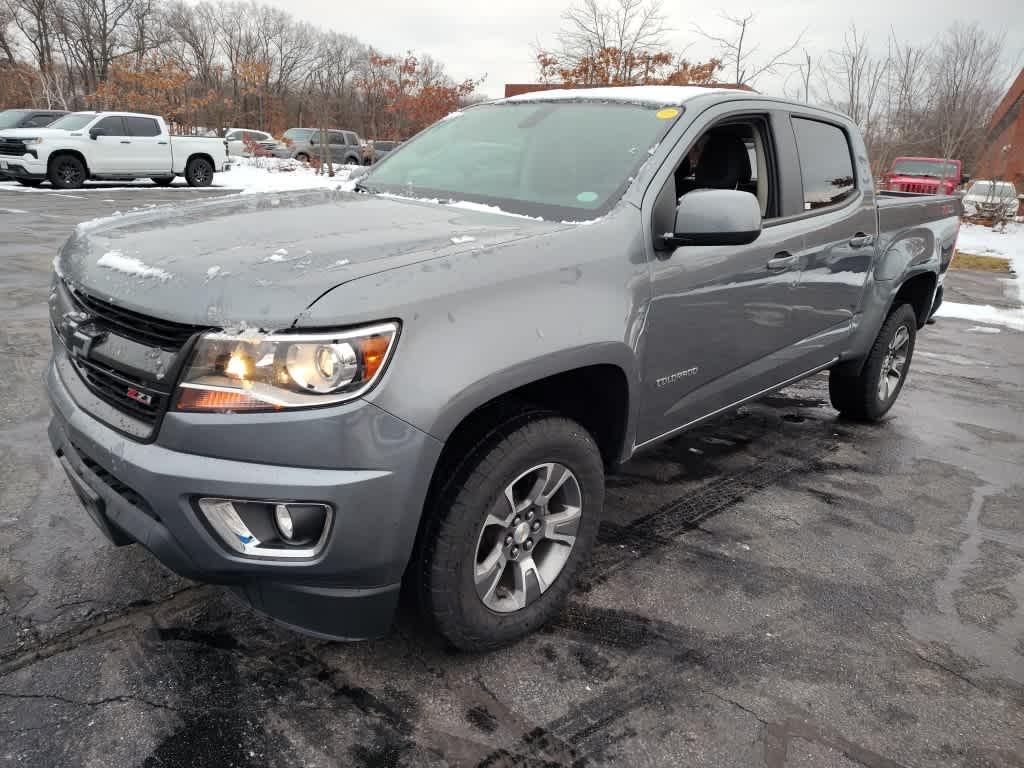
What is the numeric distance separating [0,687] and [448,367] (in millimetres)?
1562

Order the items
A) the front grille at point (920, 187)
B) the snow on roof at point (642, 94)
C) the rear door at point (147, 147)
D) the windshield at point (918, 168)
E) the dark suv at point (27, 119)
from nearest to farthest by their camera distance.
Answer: the snow on roof at point (642, 94) < the rear door at point (147, 147) < the dark suv at point (27, 119) < the front grille at point (920, 187) < the windshield at point (918, 168)

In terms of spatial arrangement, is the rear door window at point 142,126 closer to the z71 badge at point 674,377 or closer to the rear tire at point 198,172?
the rear tire at point 198,172

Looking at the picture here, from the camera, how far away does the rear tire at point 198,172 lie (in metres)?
18.9

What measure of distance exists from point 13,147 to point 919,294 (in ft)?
59.3

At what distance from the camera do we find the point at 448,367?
6.11 feet

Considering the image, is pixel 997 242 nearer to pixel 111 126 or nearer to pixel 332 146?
pixel 111 126

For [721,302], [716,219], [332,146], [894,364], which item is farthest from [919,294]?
[332,146]

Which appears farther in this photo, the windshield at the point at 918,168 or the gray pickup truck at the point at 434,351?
the windshield at the point at 918,168

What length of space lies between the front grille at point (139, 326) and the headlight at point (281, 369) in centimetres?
9

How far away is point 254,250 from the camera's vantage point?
2023 millimetres

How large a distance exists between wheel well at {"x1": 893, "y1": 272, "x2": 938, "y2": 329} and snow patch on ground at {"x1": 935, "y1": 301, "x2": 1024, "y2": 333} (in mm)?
4192

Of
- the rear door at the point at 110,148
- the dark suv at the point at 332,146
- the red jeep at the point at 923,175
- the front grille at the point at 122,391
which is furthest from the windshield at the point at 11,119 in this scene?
the red jeep at the point at 923,175

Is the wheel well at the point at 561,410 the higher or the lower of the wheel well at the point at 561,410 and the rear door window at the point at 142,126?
the lower

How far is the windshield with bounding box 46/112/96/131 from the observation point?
1650 centimetres
